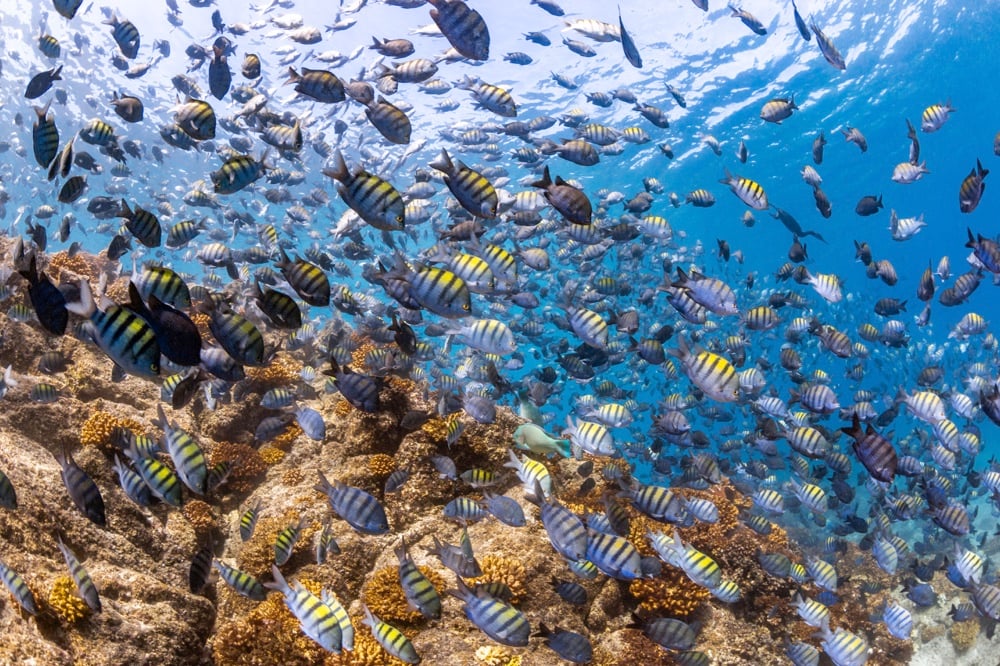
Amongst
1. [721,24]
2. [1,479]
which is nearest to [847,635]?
[1,479]

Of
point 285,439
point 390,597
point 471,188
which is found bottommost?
point 285,439

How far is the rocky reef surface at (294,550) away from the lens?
15.5 ft

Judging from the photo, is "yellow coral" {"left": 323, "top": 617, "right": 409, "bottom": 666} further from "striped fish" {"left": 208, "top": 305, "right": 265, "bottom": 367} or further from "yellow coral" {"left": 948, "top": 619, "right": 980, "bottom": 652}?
"yellow coral" {"left": 948, "top": 619, "right": 980, "bottom": 652}

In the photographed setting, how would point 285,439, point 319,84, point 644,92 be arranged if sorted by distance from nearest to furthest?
point 319,84 → point 285,439 → point 644,92

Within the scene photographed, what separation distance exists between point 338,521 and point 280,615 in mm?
1243

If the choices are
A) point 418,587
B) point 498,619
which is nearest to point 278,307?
point 418,587

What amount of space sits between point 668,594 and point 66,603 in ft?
17.7

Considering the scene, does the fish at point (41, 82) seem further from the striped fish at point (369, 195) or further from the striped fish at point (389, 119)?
the striped fish at point (369, 195)

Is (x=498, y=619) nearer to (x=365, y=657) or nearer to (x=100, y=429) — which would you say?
(x=365, y=657)

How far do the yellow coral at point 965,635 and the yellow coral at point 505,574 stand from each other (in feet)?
36.6

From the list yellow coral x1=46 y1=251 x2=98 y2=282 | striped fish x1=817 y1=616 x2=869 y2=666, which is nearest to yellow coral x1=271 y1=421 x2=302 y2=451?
yellow coral x1=46 y1=251 x2=98 y2=282

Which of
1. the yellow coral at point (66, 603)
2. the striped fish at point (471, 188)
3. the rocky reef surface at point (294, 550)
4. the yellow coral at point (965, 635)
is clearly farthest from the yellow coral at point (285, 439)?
the yellow coral at point (965, 635)

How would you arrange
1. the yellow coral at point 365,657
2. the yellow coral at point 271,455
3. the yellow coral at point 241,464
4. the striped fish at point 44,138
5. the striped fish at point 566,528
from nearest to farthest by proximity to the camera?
the striped fish at point 566,528 < the yellow coral at point 365,657 < the striped fish at point 44,138 < the yellow coral at point 241,464 < the yellow coral at point 271,455

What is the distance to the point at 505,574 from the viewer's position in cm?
570
